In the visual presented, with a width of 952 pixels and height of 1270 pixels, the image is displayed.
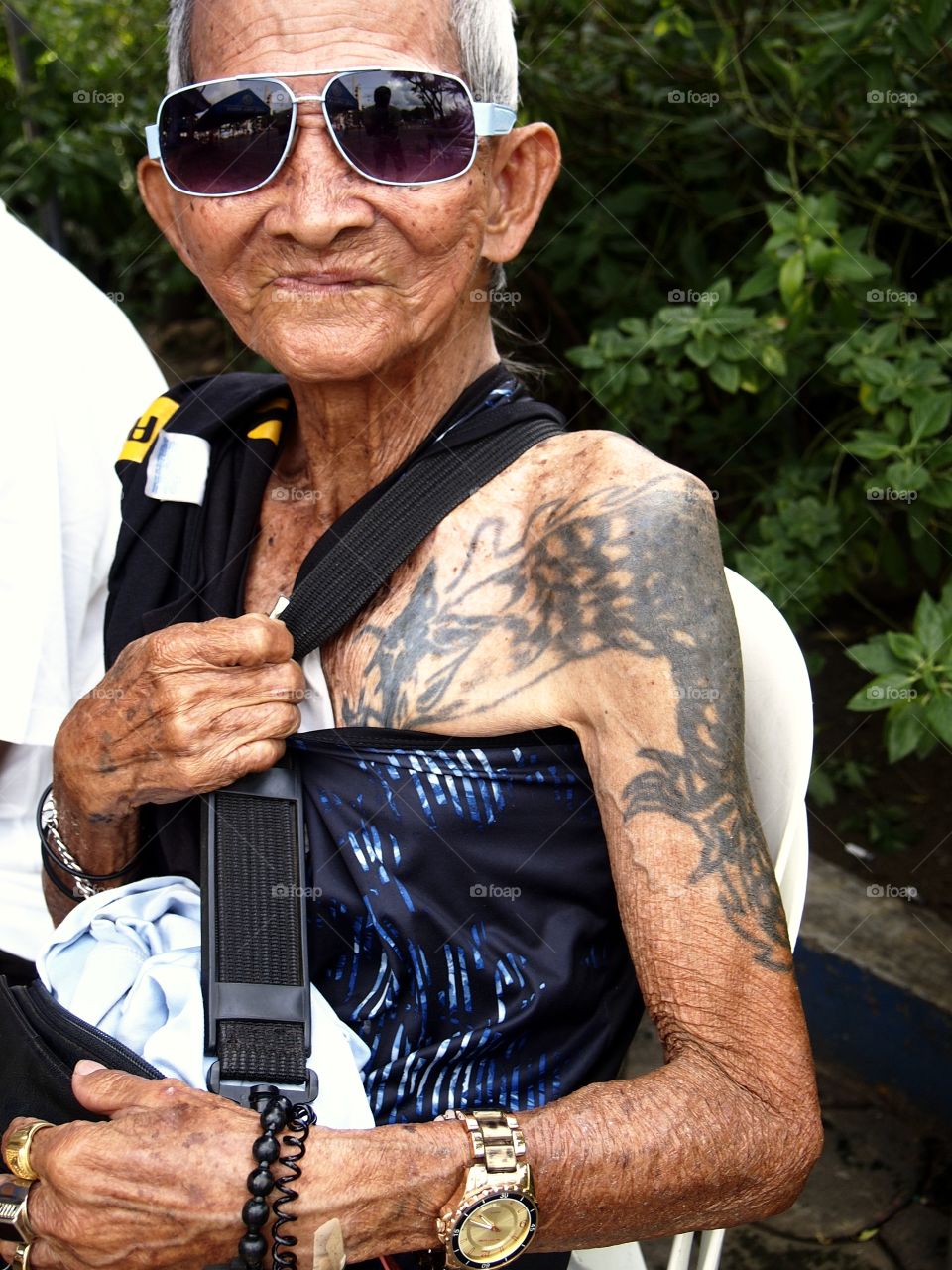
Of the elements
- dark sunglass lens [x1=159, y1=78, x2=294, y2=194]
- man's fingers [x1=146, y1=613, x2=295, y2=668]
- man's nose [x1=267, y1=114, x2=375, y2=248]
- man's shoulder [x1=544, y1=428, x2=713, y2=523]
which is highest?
dark sunglass lens [x1=159, y1=78, x2=294, y2=194]

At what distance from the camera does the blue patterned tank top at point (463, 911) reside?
164cm

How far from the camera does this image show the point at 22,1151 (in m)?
1.50

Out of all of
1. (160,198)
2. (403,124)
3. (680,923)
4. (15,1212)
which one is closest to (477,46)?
(403,124)

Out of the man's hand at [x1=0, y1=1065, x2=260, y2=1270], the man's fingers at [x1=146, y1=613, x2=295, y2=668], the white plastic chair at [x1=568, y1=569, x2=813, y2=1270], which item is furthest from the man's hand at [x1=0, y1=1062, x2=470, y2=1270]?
the man's fingers at [x1=146, y1=613, x2=295, y2=668]

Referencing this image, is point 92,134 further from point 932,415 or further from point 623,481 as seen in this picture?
point 623,481

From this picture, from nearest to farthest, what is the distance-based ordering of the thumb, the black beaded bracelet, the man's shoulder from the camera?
the black beaded bracelet
the thumb
the man's shoulder

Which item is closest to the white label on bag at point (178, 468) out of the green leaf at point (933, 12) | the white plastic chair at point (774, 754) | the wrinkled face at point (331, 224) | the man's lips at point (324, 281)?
the wrinkled face at point (331, 224)

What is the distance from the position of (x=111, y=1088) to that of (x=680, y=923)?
0.66 meters

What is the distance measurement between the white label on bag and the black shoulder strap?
1.08 ft

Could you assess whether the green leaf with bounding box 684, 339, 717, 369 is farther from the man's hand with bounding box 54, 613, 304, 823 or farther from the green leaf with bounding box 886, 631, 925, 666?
the man's hand with bounding box 54, 613, 304, 823

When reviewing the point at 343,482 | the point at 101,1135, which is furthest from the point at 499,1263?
the point at 343,482

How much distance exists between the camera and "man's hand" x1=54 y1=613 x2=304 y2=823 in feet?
5.56

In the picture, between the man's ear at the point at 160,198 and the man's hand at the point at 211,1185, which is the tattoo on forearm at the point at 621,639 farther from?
the man's ear at the point at 160,198

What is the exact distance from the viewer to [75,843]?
197 cm
